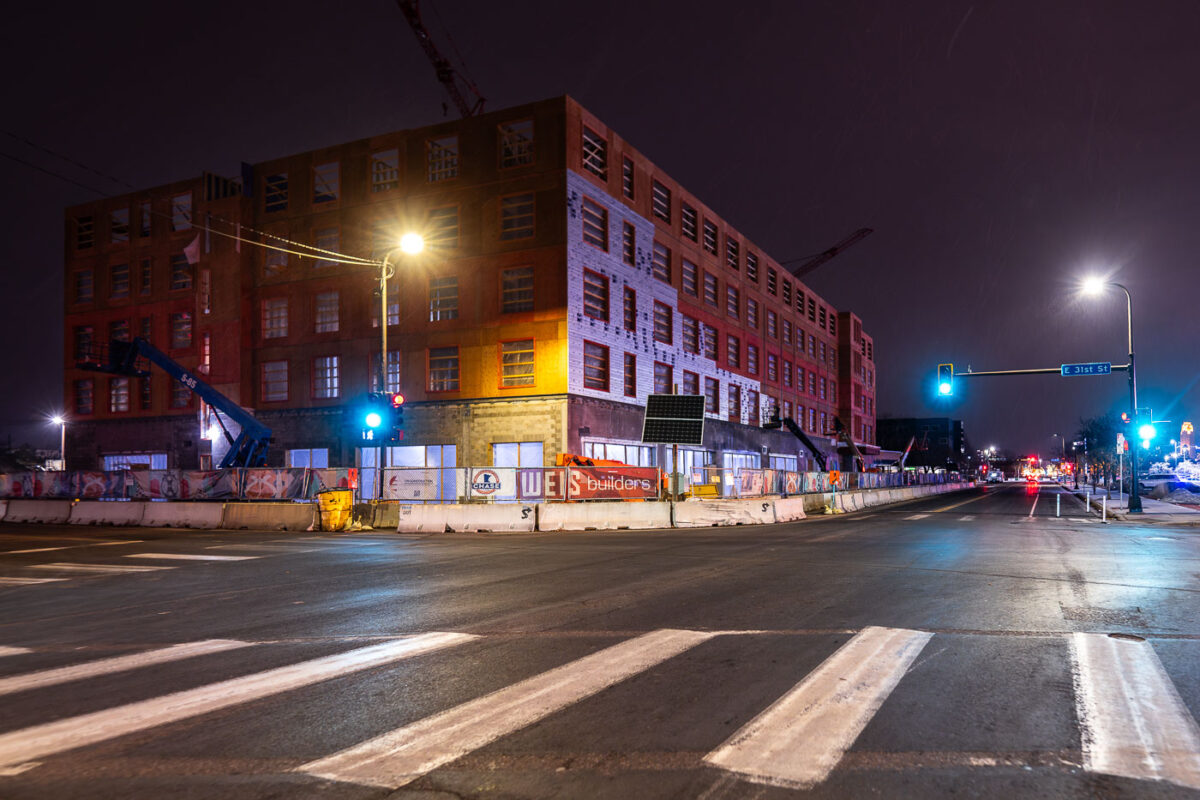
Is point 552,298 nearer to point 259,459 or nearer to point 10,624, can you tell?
point 259,459

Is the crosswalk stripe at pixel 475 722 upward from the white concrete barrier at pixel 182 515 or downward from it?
upward

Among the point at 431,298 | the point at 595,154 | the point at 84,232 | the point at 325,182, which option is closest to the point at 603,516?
the point at 431,298

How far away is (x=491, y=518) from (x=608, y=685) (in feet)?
59.9

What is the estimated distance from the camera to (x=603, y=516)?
24859 millimetres

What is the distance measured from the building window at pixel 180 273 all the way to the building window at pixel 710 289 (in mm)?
29391

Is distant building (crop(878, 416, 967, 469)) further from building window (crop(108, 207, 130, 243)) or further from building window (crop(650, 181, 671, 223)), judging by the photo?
building window (crop(108, 207, 130, 243))

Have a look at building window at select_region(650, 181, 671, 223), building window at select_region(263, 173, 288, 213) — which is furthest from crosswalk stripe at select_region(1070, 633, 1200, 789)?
building window at select_region(263, 173, 288, 213)

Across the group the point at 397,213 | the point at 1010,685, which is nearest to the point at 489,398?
the point at 397,213

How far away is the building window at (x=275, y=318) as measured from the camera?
41594 mm

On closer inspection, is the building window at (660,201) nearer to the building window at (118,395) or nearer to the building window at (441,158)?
the building window at (441,158)

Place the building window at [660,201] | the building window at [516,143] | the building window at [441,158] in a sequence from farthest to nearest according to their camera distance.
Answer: the building window at [660,201] → the building window at [441,158] → the building window at [516,143]

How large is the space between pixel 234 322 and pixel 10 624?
36793 millimetres

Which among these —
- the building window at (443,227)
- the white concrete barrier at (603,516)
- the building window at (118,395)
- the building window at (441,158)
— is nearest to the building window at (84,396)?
the building window at (118,395)

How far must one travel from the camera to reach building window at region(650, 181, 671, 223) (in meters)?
42.2
